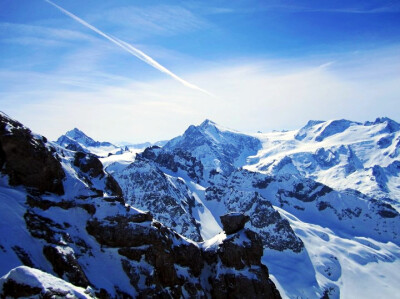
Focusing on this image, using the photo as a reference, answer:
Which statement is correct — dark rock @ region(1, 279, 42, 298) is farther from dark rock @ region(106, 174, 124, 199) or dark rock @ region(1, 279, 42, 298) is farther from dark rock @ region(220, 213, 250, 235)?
dark rock @ region(220, 213, 250, 235)

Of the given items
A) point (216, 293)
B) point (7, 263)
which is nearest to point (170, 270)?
point (216, 293)

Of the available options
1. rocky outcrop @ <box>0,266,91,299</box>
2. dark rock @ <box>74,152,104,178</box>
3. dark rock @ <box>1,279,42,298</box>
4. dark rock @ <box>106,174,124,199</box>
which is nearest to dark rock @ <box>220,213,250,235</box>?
dark rock @ <box>106,174,124,199</box>

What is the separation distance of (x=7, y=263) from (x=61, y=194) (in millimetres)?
21197

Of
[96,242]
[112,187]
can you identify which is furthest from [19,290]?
[112,187]

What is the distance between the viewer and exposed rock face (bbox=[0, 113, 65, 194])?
5962cm

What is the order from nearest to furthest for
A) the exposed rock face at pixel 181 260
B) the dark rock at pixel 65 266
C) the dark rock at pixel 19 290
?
the dark rock at pixel 19 290 → the dark rock at pixel 65 266 → the exposed rock face at pixel 181 260

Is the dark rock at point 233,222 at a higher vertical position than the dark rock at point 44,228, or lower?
lower

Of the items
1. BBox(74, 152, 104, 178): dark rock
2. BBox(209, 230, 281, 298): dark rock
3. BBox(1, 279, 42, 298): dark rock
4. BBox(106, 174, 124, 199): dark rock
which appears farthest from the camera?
BBox(106, 174, 124, 199): dark rock

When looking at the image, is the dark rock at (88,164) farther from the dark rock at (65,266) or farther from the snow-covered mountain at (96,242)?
the dark rock at (65,266)

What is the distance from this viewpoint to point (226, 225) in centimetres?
7975

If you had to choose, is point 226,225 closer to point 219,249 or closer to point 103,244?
point 219,249

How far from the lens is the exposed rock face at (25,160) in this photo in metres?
59.6

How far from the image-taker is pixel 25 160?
2398 inches

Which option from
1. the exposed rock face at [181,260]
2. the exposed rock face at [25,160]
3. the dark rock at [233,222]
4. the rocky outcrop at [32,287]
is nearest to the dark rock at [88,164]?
the exposed rock face at [25,160]
